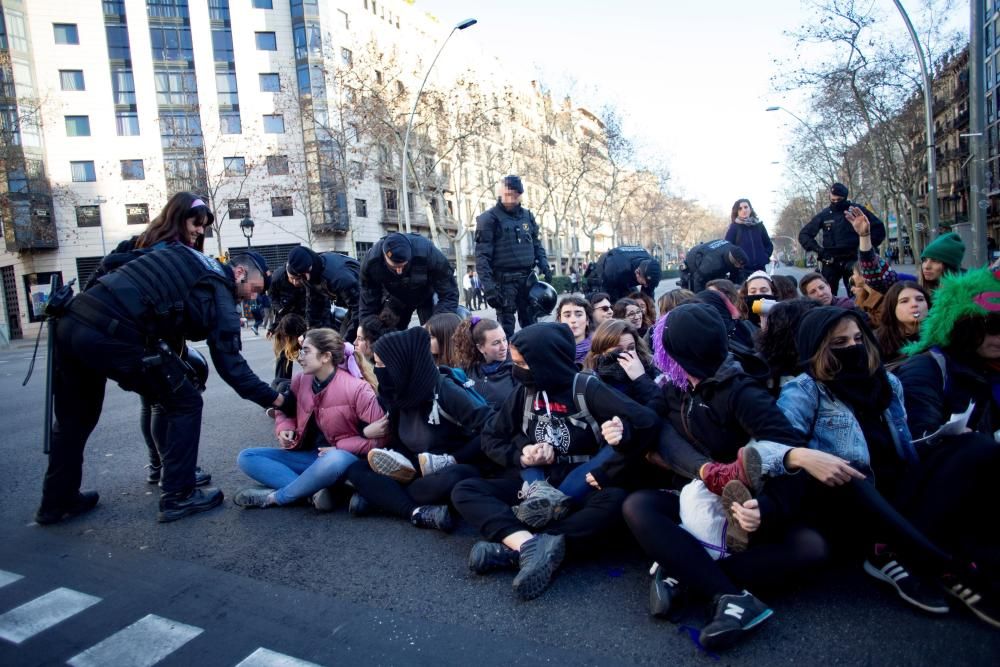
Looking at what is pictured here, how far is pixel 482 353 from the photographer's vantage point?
4723 millimetres

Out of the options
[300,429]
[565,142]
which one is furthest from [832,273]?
[565,142]

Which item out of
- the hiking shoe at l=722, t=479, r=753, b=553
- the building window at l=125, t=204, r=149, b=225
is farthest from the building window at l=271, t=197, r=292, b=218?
the hiking shoe at l=722, t=479, r=753, b=553

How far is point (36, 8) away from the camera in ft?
129

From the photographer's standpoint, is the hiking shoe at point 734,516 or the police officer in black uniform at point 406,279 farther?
the police officer in black uniform at point 406,279

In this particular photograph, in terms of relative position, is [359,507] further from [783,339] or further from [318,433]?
[783,339]

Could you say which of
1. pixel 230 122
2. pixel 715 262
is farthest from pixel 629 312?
pixel 230 122

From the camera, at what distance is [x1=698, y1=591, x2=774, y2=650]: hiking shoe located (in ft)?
7.42

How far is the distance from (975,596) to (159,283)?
160 inches

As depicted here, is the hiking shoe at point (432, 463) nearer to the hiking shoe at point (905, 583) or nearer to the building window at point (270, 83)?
the hiking shoe at point (905, 583)

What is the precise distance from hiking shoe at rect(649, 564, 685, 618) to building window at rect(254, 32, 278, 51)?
46.1 metres

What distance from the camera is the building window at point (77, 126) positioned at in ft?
130

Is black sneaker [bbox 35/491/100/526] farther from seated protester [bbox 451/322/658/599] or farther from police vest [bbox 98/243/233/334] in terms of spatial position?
seated protester [bbox 451/322/658/599]

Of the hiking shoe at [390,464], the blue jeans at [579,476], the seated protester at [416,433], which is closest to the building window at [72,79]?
the seated protester at [416,433]

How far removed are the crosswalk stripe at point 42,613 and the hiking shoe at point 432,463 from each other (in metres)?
1.63
